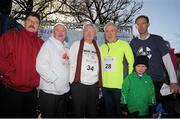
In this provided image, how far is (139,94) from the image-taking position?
506 centimetres

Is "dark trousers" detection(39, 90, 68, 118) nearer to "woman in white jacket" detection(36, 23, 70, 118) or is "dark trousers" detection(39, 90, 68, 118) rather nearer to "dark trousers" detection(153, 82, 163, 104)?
"woman in white jacket" detection(36, 23, 70, 118)

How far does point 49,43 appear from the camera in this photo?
190 inches

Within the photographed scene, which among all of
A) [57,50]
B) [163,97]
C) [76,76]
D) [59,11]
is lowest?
[163,97]

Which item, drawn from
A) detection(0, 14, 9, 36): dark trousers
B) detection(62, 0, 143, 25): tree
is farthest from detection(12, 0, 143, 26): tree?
detection(0, 14, 9, 36): dark trousers

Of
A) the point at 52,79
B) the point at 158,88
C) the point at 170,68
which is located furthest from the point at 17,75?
the point at 170,68

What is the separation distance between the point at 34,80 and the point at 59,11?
808 inches

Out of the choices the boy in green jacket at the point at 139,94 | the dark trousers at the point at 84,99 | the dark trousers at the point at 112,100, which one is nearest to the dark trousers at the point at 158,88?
the boy in green jacket at the point at 139,94

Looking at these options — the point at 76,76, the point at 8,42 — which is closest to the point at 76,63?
the point at 76,76

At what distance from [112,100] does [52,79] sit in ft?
3.35

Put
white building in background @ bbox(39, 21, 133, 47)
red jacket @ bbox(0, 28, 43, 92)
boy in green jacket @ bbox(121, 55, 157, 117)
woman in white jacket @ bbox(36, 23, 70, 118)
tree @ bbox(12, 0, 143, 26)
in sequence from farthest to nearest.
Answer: tree @ bbox(12, 0, 143, 26) → white building in background @ bbox(39, 21, 133, 47) → boy in green jacket @ bbox(121, 55, 157, 117) → woman in white jacket @ bbox(36, 23, 70, 118) → red jacket @ bbox(0, 28, 43, 92)

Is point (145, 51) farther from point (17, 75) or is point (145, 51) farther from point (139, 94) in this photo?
point (17, 75)

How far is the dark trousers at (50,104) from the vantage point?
4.70 meters

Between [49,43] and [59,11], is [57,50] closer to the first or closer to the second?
[49,43]

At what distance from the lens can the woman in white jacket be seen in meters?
4.64
